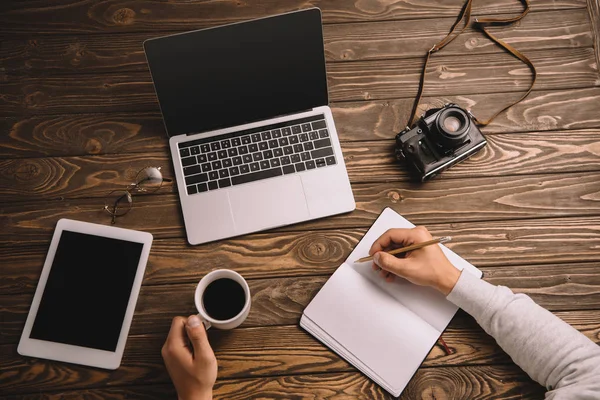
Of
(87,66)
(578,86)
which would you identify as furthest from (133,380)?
(578,86)

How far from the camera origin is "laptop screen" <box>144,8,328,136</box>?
1151 mm

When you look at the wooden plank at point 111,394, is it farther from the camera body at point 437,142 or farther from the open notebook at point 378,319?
the camera body at point 437,142

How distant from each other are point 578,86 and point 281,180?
88 centimetres

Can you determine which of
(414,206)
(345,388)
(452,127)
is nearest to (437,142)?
(452,127)

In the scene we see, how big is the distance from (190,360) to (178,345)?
4 cm

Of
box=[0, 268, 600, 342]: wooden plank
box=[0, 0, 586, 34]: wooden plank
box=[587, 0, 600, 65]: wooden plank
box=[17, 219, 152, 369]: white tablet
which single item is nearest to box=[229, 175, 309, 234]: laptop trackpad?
box=[0, 268, 600, 342]: wooden plank

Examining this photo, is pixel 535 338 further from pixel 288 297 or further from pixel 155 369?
pixel 155 369

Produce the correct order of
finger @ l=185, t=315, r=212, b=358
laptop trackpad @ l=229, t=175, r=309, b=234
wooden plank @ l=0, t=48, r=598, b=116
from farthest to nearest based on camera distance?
wooden plank @ l=0, t=48, r=598, b=116
laptop trackpad @ l=229, t=175, r=309, b=234
finger @ l=185, t=315, r=212, b=358

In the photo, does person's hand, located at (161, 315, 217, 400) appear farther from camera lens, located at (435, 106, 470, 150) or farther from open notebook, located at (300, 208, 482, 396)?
camera lens, located at (435, 106, 470, 150)

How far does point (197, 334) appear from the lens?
105 centimetres

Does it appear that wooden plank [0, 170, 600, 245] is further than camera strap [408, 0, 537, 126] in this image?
No

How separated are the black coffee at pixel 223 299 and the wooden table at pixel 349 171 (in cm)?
11

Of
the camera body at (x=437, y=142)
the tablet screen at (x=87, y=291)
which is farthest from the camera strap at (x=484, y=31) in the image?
the tablet screen at (x=87, y=291)

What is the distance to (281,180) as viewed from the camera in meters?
1.29
